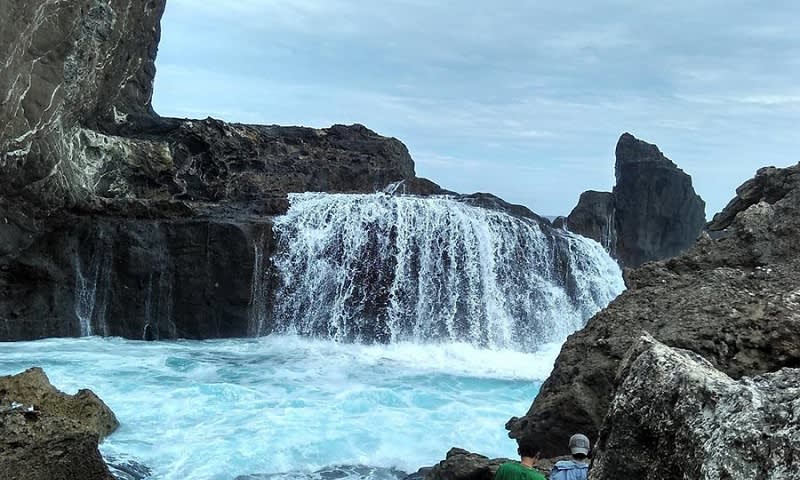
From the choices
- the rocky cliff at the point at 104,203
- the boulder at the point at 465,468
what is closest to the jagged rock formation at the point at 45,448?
the boulder at the point at 465,468

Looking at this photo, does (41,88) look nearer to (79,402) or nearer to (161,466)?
(79,402)

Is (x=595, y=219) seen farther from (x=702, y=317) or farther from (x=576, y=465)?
(x=576, y=465)

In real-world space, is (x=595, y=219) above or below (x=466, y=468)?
above

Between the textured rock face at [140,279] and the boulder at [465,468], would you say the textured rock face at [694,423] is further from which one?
the textured rock face at [140,279]

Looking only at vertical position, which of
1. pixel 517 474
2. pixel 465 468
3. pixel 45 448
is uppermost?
pixel 517 474

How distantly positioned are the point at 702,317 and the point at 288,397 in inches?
306

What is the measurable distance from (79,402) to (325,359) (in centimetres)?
622

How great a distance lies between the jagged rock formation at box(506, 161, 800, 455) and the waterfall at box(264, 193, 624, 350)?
36.0 ft

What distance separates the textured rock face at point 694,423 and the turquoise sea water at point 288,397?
232 inches

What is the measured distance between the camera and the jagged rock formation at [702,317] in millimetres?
3732

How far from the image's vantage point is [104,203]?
51.9 feet

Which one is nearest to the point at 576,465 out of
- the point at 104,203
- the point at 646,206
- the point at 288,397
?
the point at 288,397

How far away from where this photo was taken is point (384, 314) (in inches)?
638

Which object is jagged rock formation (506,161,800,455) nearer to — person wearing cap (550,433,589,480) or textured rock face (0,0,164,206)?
person wearing cap (550,433,589,480)
